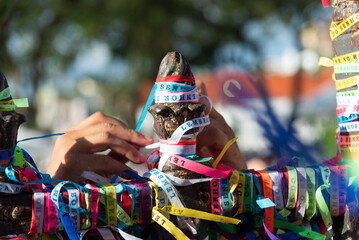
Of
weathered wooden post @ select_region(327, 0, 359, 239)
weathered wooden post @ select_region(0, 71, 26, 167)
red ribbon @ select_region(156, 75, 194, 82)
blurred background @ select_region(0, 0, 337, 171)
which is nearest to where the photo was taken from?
weathered wooden post @ select_region(0, 71, 26, 167)

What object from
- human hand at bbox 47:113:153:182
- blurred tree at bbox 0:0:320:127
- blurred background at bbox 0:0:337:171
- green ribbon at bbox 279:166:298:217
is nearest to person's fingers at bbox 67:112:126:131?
human hand at bbox 47:113:153:182

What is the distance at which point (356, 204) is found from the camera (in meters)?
1.01

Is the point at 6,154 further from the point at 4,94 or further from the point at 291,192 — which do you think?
the point at 291,192

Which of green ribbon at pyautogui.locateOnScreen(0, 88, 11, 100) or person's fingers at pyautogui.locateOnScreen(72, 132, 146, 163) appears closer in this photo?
green ribbon at pyautogui.locateOnScreen(0, 88, 11, 100)

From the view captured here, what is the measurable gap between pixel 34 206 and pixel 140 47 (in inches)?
449

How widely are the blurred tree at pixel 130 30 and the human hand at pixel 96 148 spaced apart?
27.5 ft

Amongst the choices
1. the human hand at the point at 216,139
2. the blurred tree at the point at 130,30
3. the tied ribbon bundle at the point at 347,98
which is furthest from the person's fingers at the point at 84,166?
the blurred tree at the point at 130,30

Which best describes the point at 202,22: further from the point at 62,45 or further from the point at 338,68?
the point at 338,68

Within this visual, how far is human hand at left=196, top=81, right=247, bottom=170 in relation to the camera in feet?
3.59

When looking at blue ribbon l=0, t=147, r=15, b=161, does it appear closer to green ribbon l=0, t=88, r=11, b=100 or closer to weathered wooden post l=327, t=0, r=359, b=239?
green ribbon l=0, t=88, r=11, b=100

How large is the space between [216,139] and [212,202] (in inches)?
9.9

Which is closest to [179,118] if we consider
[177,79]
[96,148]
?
[177,79]

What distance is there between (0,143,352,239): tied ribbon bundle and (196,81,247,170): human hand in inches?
6.9

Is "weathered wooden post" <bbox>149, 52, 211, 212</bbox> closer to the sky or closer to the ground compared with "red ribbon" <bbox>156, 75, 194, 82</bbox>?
closer to the ground
